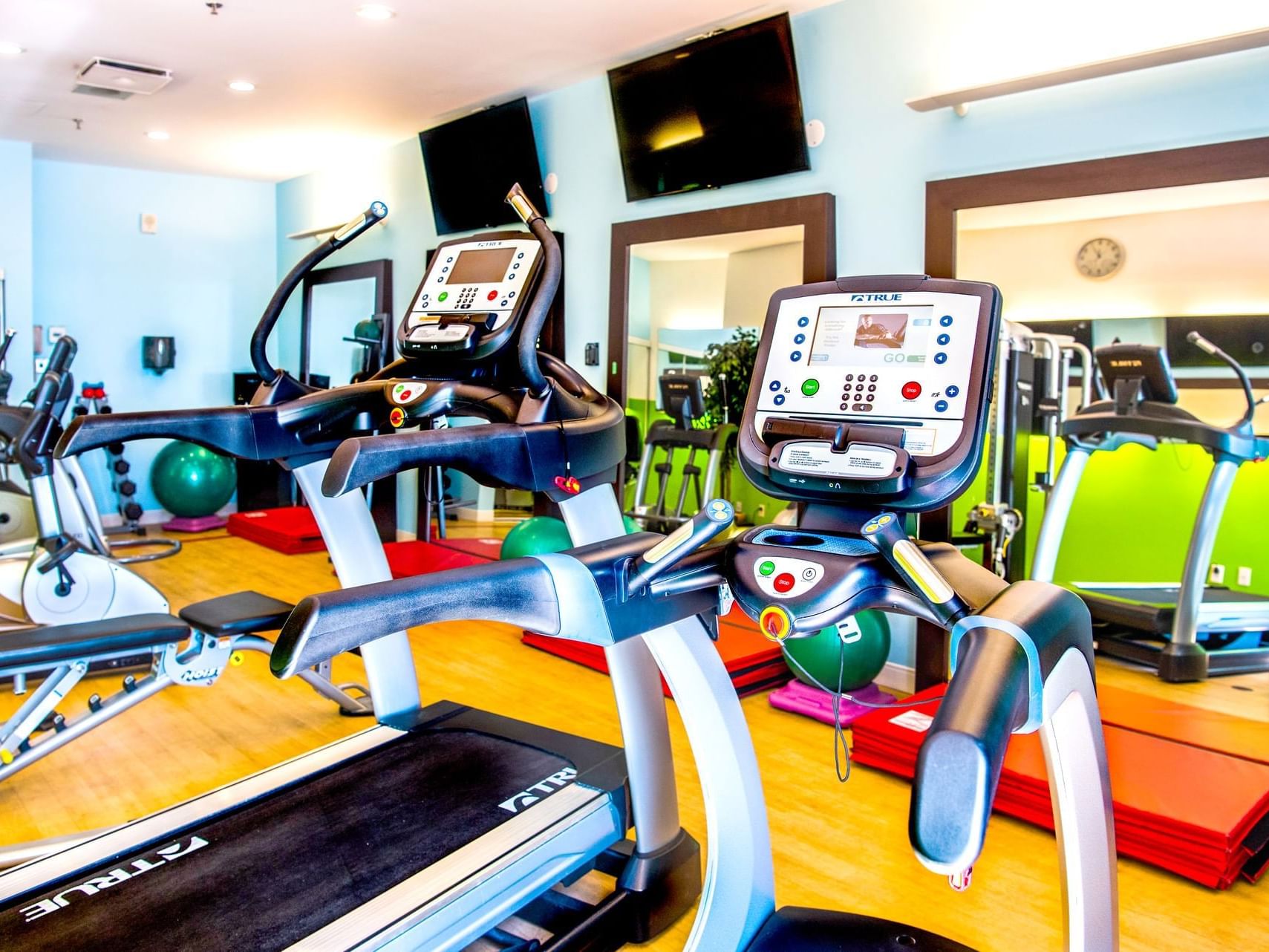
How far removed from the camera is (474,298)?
2.15 m

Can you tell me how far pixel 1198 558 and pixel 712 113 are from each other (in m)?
2.65

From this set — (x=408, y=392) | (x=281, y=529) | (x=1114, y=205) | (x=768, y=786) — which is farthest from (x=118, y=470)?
(x=1114, y=205)

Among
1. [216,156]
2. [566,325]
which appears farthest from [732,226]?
[216,156]

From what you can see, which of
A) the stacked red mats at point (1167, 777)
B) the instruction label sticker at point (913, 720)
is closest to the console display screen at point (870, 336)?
the stacked red mats at point (1167, 777)

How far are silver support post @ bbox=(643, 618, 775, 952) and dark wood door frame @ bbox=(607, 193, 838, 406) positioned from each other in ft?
8.43

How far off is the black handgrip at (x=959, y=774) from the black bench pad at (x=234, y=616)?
2340 mm

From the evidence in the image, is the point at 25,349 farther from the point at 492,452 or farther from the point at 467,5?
the point at 492,452

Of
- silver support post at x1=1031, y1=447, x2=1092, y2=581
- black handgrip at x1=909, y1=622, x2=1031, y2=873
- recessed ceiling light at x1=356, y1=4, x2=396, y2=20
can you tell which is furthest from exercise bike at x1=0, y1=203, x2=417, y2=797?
silver support post at x1=1031, y1=447, x2=1092, y2=581

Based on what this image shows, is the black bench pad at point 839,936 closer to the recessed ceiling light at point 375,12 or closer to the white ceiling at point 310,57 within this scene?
the white ceiling at point 310,57

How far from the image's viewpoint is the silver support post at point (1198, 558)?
3.44 metres

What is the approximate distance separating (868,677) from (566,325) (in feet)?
8.52

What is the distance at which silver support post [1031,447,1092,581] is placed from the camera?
11.5ft

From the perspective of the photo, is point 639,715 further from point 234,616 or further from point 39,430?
point 39,430

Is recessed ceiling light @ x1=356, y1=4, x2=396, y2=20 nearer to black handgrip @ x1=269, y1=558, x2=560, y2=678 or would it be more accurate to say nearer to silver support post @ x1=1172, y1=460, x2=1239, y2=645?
black handgrip @ x1=269, y1=558, x2=560, y2=678
